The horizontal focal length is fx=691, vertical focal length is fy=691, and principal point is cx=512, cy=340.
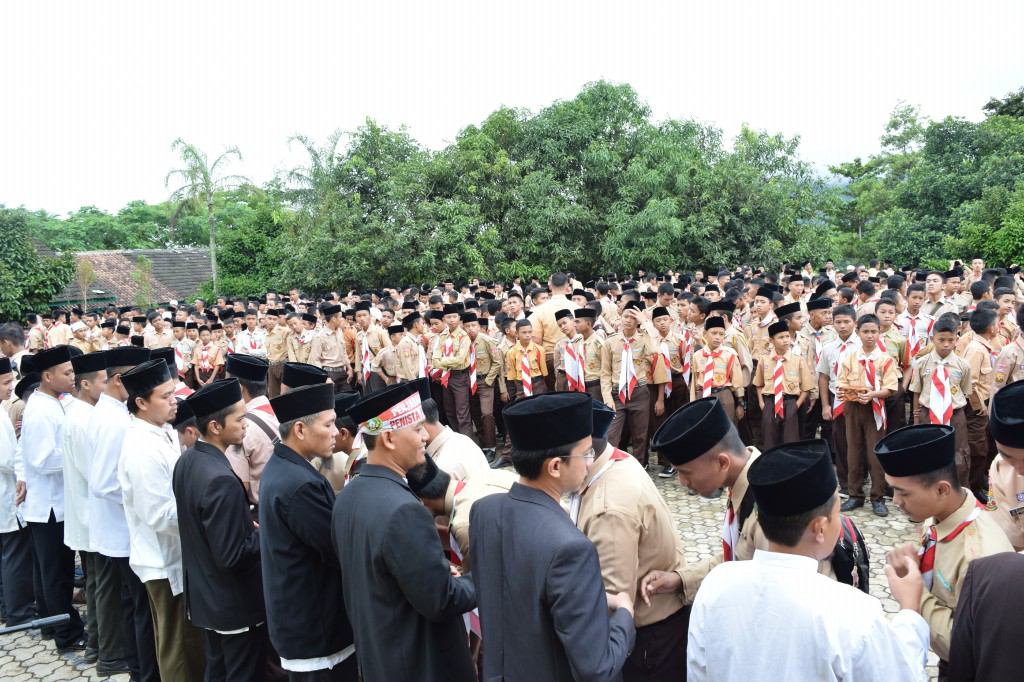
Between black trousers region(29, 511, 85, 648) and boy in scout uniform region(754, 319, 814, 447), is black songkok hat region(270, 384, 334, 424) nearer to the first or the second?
black trousers region(29, 511, 85, 648)

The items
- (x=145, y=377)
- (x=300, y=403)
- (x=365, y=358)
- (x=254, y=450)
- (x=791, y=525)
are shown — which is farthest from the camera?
(x=365, y=358)

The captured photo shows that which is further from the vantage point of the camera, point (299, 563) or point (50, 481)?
point (50, 481)

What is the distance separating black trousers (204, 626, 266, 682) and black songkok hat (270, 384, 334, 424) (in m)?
1.32

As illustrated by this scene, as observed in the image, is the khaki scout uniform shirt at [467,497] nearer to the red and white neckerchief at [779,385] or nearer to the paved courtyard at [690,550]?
the paved courtyard at [690,550]

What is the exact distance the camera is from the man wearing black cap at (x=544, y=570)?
79.9 inches

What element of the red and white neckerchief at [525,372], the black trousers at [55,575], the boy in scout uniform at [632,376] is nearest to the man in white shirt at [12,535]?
the black trousers at [55,575]

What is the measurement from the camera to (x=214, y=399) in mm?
3502

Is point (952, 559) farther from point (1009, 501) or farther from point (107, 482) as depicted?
point (107, 482)

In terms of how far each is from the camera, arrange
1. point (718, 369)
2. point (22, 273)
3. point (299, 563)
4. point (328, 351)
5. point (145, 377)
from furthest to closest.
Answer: point (22, 273)
point (328, 351)
point (718, 369)
point (145, 377)
point (299, 563)

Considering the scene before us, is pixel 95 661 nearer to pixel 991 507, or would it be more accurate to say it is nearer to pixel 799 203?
pixel 991 507

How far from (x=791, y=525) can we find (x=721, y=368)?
562 cm

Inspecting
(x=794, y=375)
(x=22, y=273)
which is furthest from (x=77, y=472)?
(x=22, y=273)

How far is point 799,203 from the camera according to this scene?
68.4 ft

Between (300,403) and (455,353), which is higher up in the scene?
(300,403)
